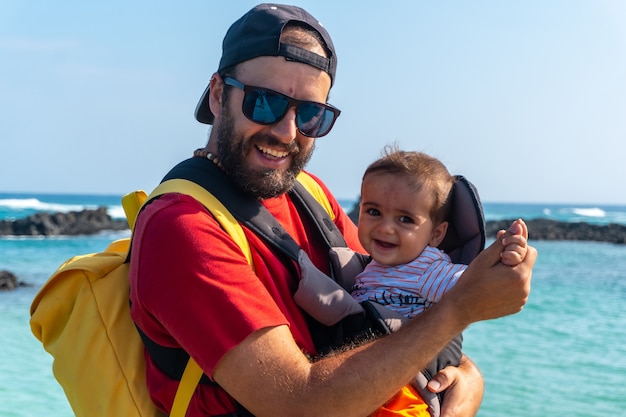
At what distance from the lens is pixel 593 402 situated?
339 inches

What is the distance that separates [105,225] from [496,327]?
27347 mm

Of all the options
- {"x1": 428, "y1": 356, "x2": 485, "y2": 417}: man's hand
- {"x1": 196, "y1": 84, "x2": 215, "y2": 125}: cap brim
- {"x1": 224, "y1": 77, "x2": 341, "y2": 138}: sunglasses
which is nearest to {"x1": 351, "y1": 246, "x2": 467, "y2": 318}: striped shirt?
{"x1": 428, "y1": 356, "x2": 485, "y2": 417}: man's hand

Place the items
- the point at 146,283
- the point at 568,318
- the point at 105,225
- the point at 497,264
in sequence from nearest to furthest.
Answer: the point at 146,283 < the point at 497,264 < the point at 568,318 < the point at 105,225

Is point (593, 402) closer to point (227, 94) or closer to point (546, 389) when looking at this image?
point (546, 389)

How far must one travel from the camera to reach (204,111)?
321cm

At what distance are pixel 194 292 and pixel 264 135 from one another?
717mm

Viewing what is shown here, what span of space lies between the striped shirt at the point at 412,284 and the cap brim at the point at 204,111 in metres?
0.96

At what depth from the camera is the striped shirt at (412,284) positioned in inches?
108

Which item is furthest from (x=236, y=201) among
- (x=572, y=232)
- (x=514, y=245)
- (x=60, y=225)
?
(x=572, y=232)

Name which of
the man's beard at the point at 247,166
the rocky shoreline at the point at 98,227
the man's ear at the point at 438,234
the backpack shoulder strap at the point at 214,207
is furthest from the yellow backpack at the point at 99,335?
the rocky shoreline at the point at 98,227

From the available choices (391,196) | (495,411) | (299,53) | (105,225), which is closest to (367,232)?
(391,196)

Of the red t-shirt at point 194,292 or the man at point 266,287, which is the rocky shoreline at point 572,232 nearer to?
the man at point 266,287

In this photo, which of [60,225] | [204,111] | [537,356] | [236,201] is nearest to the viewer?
[236,201]

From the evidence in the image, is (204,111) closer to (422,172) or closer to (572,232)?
(422,172)
